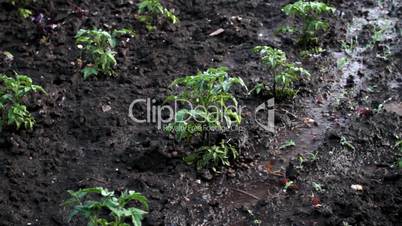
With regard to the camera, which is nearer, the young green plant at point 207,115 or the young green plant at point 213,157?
the young green plant at point 207,115

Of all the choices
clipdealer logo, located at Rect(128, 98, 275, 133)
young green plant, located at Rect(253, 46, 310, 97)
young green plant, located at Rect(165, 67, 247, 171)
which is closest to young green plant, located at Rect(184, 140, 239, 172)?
young green plant, located at Rect(165, 67, 247, 171)

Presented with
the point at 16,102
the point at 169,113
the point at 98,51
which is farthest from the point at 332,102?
the point at 16,102

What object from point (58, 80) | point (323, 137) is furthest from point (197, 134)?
point (58, 80)

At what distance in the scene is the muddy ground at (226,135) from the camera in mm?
3533

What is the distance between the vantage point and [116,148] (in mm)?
3969

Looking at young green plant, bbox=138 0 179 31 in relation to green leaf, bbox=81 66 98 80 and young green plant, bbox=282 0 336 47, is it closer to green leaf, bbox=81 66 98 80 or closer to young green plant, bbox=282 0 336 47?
green leaf, bbox=81 66 98 80

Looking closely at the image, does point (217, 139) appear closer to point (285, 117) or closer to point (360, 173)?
point (285, 117)

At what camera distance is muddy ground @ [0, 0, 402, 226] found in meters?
3.53

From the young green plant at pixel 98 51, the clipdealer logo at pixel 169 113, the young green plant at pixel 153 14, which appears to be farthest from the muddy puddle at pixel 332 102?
the young green plant at pixel 98 51

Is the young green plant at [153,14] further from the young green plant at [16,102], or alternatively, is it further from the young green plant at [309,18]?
the young green plant at [16,102]

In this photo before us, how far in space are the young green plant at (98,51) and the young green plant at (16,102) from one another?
639 millimetres

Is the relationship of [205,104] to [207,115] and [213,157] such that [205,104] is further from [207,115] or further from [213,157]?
[213,157]

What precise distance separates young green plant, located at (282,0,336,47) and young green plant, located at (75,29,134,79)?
1.35 meters

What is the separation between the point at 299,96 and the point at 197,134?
99 cm
